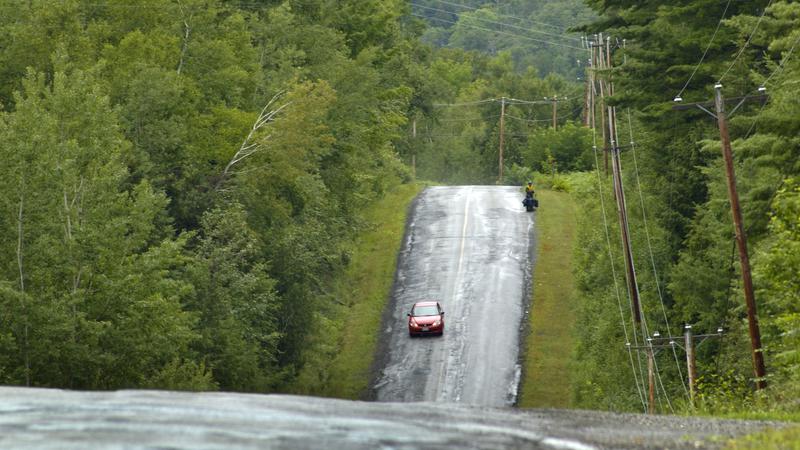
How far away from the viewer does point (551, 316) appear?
49094mm

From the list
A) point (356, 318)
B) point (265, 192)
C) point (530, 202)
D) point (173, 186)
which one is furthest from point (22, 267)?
point (530, 202)

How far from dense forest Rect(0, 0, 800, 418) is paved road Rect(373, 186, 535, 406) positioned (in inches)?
108

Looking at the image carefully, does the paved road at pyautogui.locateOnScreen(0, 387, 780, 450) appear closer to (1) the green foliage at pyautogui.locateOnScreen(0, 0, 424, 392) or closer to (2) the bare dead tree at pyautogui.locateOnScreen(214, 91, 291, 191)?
(1) the green foliage at pyautogui.locateOnScreen(0, 0, 424, 392)

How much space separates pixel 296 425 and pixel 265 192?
30.8 metres

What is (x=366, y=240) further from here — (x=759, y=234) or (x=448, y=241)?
(x=759, y=234)

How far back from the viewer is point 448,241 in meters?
59.5

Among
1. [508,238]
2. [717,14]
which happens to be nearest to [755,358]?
[717,14]

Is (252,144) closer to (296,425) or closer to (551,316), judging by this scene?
(551,316)

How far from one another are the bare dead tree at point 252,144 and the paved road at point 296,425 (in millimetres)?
26242

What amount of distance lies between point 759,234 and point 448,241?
1093 inches

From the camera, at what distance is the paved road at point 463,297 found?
141 feet

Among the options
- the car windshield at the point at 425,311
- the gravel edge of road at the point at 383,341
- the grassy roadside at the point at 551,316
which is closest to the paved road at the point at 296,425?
the grassy roadside at the point at 551,316

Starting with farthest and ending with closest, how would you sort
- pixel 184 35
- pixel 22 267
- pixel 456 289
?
1. pixel 456 289
2. pixel 184 35
3. pixel 22 267

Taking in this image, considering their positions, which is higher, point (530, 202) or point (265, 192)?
point (530, 202)
